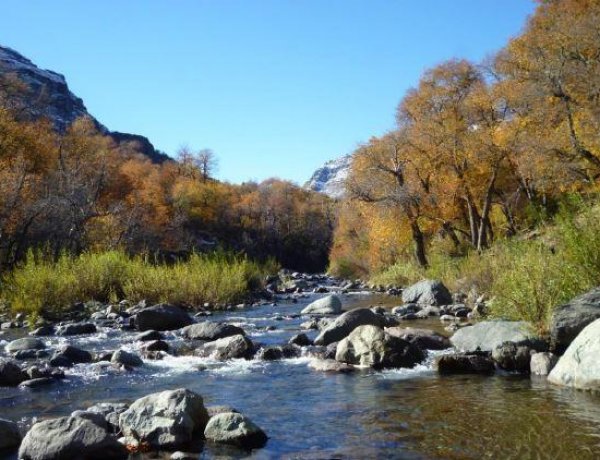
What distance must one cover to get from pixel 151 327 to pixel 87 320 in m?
3.18

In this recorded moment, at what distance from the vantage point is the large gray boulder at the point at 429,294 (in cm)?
1848

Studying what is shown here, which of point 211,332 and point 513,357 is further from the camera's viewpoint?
point 211,332

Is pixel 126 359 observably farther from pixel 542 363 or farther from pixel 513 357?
pixel 542 363

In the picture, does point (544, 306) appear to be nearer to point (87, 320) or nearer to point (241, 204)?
point (87, 320)

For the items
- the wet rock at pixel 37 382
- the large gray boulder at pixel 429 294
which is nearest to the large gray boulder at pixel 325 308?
the large gray boulder at pixel 429 294

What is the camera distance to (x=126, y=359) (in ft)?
33.8

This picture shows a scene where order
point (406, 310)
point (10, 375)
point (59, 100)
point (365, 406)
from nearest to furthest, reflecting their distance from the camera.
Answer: point (365, 406)
point (10, 375)
point (406, 310)
point (59, 100)

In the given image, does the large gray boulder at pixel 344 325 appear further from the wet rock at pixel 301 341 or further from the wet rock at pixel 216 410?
the wet rock at pixel 216 410

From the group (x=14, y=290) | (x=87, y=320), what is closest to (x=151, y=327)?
(x=87, y=320)

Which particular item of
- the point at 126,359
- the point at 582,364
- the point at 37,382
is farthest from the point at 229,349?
the point at 582,364

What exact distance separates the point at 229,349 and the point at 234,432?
17.0 ft

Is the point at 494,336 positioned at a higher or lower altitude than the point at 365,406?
higher

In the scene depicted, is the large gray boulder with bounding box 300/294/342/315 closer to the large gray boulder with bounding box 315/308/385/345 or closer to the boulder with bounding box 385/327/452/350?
the large gray boulder with bounding box 315/308/385/345

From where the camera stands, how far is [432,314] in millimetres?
16344
